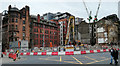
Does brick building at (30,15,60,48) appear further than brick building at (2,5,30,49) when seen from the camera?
Yes

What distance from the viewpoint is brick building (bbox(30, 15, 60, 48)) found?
51.4 m

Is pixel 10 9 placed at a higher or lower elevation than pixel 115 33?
higher

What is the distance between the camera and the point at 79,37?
234 feet

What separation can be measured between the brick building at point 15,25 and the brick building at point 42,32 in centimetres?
356

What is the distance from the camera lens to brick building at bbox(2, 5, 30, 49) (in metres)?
44.4

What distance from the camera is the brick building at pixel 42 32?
169 feet

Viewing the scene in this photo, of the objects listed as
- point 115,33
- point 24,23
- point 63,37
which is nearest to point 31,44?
point 24,23

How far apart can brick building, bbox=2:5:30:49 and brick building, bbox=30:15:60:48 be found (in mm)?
3560

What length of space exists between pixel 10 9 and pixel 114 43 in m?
49.8

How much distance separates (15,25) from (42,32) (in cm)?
1472

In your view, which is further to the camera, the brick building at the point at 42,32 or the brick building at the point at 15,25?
the brick building at the point at 42,32

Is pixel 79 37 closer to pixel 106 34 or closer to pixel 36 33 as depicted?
pixel 106 34

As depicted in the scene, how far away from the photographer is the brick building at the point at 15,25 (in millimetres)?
44375

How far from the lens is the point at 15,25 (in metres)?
44.9
